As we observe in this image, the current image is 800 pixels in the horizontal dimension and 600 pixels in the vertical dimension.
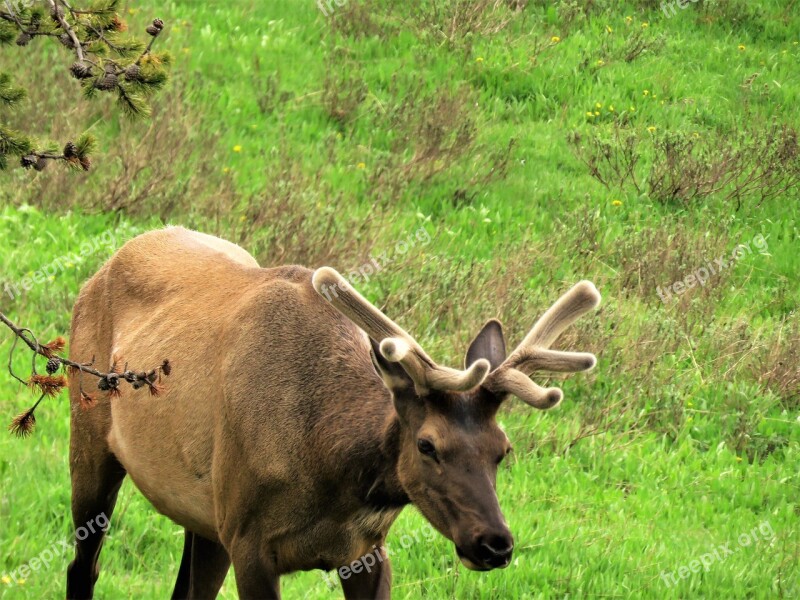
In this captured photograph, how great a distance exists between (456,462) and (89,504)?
225 centimetres

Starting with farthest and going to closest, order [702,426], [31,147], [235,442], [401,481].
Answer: [702,426], [235,442], [401,481], [31,147]

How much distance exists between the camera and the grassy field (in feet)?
21.6

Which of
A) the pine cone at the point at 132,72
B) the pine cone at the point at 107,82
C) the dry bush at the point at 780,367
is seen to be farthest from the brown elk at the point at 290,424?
the dry bush at the point at 780,367

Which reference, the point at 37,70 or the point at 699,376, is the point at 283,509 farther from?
the point at 37,70

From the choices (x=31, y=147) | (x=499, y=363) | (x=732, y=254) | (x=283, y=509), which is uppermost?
(x=31, y=147)

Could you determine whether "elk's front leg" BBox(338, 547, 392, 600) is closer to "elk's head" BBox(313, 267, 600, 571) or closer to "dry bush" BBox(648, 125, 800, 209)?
"elk's head" BBox(313, 267, 600, 571)

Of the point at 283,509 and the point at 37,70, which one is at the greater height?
the point at 283,509

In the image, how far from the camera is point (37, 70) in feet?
36.8

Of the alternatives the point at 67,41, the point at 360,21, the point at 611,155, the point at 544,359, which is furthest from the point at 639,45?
the point at 67,41

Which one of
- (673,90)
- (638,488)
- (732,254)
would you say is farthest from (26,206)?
(673,90)

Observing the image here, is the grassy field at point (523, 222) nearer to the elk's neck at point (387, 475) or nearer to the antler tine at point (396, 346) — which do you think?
the elk's neck at point (387, 475)

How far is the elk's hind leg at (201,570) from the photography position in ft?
18.6

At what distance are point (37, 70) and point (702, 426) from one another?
259 inches

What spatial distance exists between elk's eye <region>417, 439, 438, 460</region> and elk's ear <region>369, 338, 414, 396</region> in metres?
0.22
